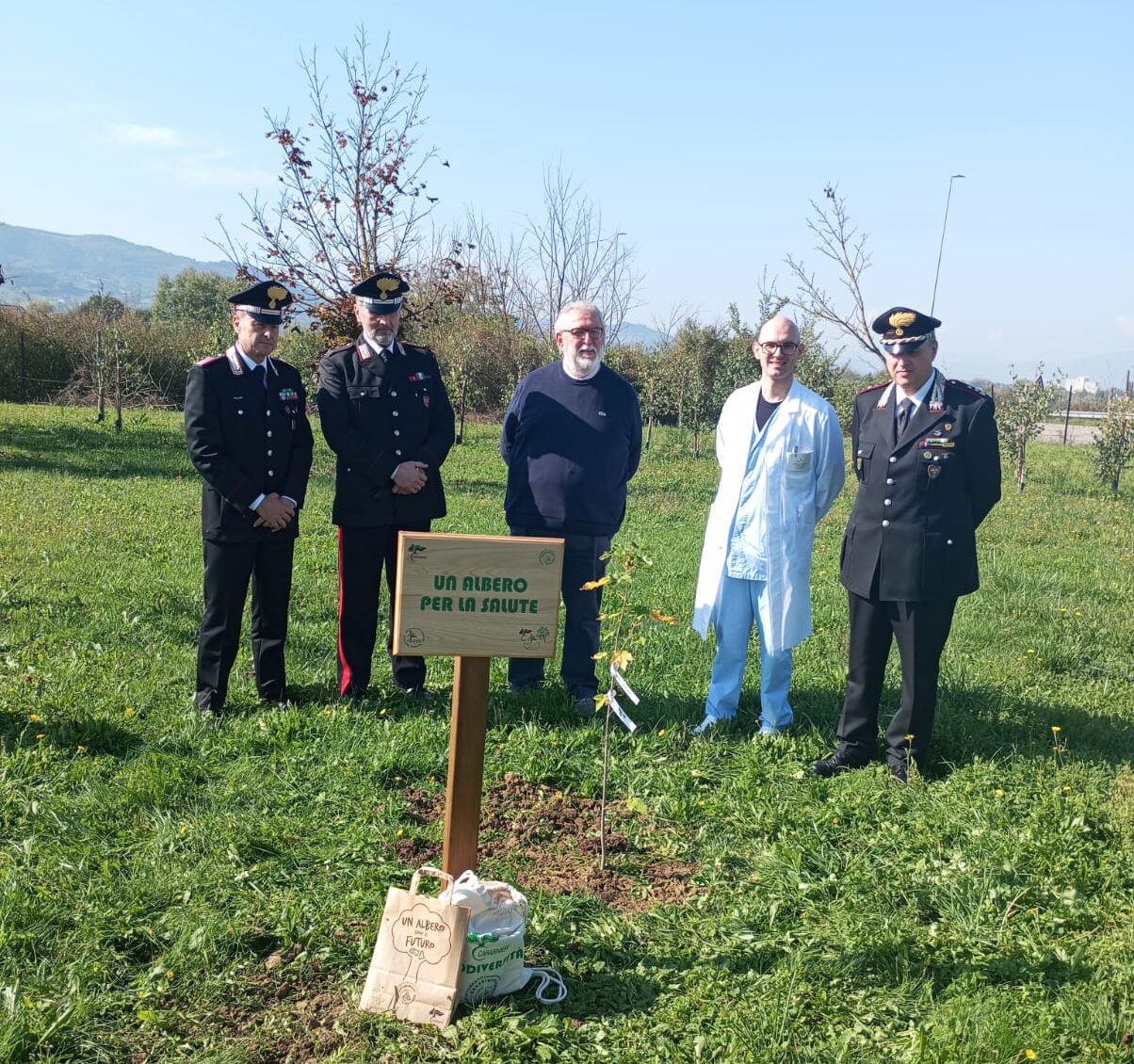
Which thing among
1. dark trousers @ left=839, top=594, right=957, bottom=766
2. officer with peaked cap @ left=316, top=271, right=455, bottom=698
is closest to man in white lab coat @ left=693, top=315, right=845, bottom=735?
Answer: dark trousers @ left=839, top=594, right=957, bottom=766

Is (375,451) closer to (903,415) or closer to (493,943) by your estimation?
(903,415)

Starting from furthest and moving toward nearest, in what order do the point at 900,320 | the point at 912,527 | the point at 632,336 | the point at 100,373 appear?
1. the point at 632,336
2. the point at 100,373
3. the point at 912,527
4. the point at 900,320

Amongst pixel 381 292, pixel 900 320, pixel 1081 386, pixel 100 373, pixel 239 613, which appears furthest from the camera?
pixel 1081 386

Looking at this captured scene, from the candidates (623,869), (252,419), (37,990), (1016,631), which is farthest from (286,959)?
(1016,631)

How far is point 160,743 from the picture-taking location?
454 cm

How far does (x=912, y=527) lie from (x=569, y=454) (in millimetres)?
1820

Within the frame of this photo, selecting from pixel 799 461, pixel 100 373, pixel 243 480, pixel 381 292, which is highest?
pixel 381 292

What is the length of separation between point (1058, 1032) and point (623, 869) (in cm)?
158

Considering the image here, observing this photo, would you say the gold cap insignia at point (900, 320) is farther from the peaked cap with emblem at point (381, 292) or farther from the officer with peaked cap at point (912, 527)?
the peaked cap with emblem at point (381, 292)

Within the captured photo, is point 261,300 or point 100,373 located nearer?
point 261,300

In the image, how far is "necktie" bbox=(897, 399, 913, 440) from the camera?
4543 millimetres

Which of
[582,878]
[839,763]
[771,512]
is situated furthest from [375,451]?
[839,763]

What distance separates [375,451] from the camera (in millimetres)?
5168

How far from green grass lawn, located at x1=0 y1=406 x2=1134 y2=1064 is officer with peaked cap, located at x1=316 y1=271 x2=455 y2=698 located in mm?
382
